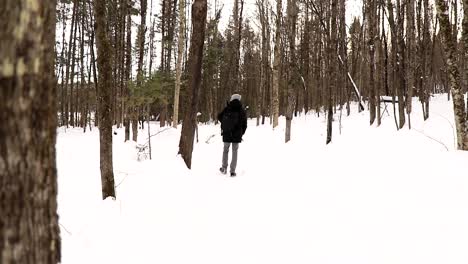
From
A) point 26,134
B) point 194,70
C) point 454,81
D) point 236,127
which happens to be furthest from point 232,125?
point 26,134

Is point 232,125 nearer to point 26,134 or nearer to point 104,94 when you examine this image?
point 104,94

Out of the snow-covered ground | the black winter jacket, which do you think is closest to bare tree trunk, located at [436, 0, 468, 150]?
the snow-covered ground

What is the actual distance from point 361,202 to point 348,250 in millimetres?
1561

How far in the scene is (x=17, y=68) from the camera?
1.51 meters

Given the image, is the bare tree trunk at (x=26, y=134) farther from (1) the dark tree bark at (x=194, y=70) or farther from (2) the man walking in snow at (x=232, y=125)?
(2) the man walking in snow at (x=232, y=125)

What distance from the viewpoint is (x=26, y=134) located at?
1.54 metres

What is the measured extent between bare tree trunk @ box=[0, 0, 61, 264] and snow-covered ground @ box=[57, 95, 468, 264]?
6.04 feet

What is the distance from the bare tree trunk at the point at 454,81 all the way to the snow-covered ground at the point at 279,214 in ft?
2.01

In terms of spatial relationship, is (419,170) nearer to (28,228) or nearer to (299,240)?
(299,240)

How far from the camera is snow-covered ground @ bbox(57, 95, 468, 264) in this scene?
12.2 ft

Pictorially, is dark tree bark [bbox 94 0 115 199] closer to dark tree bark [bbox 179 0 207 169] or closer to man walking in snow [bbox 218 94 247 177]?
dark tree bark [bbox 179 0 207 169]

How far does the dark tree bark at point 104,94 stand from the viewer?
524 centimetres

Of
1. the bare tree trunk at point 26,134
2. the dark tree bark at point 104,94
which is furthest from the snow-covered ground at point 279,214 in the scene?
the bare tree trunk at point 26,134

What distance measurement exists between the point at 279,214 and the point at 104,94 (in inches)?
113
